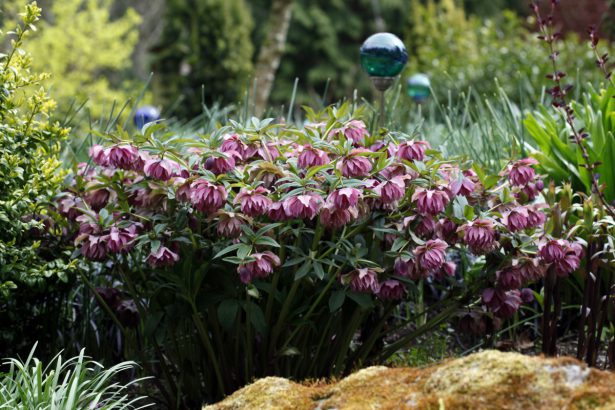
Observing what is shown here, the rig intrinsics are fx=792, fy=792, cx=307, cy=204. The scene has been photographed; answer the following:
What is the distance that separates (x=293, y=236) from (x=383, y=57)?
1.09 metres

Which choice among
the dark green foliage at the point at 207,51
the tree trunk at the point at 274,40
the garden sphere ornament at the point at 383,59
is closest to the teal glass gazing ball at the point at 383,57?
the garden sphere ornament at the point at 383,59

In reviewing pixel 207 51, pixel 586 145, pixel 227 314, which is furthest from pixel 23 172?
pixel 207 51

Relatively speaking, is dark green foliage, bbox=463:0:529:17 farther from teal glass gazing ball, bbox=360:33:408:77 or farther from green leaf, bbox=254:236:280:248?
green leaf, bbox=254:236:280:248

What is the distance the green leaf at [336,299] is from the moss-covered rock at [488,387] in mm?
693

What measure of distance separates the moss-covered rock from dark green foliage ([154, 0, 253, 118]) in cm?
1053

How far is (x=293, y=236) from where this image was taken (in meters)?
2.73

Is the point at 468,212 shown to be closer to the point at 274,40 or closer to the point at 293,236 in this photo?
the point at 293,236

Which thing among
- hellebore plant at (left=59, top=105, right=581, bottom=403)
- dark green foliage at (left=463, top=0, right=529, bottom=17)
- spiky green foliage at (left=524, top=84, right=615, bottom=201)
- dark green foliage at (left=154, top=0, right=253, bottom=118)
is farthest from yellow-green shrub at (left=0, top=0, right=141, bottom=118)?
dark green foliage at (left=463, top=0, right=529, bottom=17)

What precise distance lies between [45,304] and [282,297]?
1253 millimetres

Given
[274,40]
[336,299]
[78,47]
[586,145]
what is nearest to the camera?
[336,299]

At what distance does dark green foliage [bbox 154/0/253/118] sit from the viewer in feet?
40.4

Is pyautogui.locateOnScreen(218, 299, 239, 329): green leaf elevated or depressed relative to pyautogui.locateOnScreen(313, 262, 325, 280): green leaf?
depressed

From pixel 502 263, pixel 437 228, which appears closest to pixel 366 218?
pixel 437 228

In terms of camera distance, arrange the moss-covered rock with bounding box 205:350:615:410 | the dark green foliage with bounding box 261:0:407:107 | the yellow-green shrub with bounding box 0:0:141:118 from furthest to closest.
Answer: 1. the dark green foliage with bounding box 261:0:407:107
2. the yellow-green shrub with bounding box 0:0:141:118
3. the moss-covered rock with bounding box 205:350:615:410
